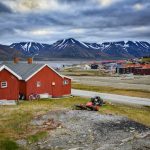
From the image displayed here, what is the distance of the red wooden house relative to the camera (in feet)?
Result: 186

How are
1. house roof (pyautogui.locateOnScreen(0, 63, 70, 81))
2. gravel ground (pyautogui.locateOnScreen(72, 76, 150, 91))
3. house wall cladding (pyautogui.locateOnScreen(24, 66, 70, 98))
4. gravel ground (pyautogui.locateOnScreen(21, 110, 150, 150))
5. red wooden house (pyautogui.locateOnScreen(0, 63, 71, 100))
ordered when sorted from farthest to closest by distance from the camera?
gravel ground (pyautogui.locateOnScreen(72, 76, 150, 91)) < house wall cladding (pyautogui.locateOnScreen(24, 66, 70, 98)) < house roof (pyautogui.locateOnScreen(0, 63, 70, 81)) < red wooden house (pyautogui.locateOnScreen(0, 63, 71, 100)) < gravel ground (pyautogui.locateOnScreen(21, 110, 150, 150))

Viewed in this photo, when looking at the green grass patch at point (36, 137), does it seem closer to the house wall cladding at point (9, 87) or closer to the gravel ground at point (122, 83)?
the house wall cladding at point (9, 87)

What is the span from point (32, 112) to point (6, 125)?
6870mm

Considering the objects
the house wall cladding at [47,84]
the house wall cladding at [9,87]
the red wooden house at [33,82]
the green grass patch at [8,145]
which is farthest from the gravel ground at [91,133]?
the house wall cladding at [47,84]

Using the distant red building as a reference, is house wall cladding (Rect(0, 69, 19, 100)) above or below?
below

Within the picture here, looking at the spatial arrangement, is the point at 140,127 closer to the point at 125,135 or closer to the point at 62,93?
the point at 125,135

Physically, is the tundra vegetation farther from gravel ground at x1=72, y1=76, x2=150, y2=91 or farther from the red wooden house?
gravel ground at x1=72, y1=76, x2=150, y2=91

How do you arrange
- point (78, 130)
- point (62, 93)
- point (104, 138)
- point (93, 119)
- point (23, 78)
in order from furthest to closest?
1. point (62, 93)
2. point (23, 78)
3. point (93, 119)
4. point (78, 130)
5. point (104, 138)

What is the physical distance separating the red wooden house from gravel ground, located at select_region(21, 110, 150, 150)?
49.0 ft

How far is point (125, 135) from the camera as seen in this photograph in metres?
34.4

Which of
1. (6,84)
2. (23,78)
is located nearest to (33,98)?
(23,78)

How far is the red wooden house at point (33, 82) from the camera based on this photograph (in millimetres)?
56812

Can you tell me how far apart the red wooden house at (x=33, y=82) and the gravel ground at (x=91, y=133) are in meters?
14.9

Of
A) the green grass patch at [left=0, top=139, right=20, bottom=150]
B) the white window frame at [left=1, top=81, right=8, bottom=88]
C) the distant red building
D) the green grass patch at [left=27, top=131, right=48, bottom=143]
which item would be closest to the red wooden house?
the white window frame at [left=1, top=81, right=8, bottom=88]
